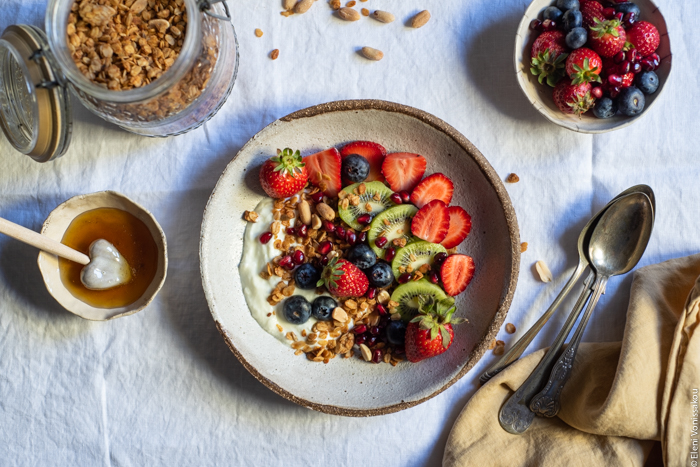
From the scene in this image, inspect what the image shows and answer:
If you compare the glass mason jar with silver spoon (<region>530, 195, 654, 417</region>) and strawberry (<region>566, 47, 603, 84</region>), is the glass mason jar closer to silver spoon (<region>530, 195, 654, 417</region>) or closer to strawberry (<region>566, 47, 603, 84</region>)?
strawberry (<region>566, 47, 603, 84</region>)

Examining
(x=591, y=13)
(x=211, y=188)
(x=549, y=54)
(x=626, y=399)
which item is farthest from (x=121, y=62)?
(x=626, y=399)

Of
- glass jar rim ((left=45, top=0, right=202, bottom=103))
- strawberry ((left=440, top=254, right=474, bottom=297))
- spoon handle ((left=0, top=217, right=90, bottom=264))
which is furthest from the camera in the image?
strawberry ((left=440, top=254, right=474, bottom=297))

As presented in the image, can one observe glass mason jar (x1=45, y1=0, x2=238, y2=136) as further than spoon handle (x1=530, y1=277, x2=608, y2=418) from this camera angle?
No

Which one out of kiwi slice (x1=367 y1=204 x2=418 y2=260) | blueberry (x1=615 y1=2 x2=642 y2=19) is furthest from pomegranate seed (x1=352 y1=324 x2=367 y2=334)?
blueberry (x1=615 y1=2 x2=642 y2=19)

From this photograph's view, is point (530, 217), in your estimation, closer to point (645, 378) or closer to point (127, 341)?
point (645, 378)

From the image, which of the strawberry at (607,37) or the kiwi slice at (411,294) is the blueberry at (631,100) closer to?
the strawberry at (607,37)

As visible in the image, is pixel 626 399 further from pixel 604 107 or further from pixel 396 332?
pixel 604 107

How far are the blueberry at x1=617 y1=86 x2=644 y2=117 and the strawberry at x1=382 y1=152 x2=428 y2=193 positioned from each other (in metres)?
0.46

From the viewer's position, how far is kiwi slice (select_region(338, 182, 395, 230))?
1.21 meters

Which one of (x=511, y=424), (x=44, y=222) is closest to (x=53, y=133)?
(x=44, y=222)

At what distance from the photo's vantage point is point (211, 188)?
1.28m

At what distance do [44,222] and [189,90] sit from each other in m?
0.46

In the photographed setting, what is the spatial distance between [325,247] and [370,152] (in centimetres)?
24

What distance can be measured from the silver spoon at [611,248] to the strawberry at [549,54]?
345 mm
